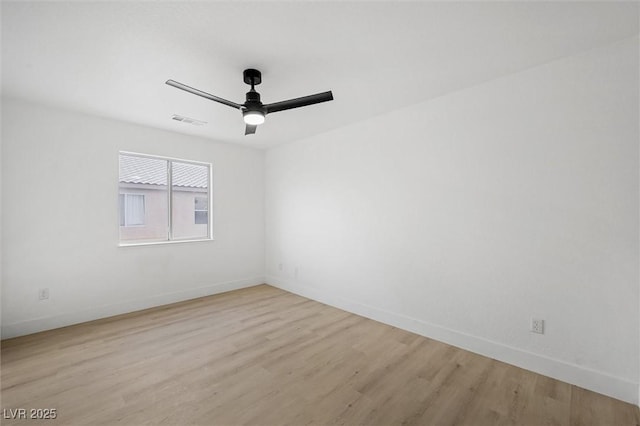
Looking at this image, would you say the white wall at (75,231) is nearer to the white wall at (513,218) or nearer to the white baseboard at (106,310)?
the white baseboard at (106,310)

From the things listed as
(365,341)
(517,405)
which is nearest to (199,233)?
(365,341)

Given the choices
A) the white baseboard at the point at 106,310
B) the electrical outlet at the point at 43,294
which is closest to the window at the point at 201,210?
the white baseboard at the point at 106,310

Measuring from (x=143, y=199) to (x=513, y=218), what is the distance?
4573 millimetres

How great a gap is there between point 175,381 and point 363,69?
119 inches

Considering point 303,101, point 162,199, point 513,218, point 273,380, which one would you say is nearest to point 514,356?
point 513,218

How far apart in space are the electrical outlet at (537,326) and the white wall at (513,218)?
0.14 feet

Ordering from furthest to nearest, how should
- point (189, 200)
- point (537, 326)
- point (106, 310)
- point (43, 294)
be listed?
point (189, 200) → point (106, 310) → point (43, 294) → point (537, 326)

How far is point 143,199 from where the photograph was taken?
4.04 m

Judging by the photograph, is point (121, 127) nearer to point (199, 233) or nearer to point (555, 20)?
point (199, 233)

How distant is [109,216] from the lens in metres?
3.62

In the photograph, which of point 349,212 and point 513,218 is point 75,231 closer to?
point 349,212

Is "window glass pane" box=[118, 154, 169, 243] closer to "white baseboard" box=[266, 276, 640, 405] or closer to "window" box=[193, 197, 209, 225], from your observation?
"window" box=[193, 197, 209, 225]

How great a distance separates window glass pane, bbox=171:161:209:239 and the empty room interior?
18 cm

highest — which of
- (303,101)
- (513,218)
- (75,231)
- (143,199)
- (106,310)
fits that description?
(303,101)
